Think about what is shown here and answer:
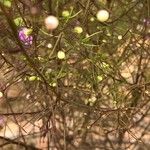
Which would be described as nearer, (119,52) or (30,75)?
(30,75)

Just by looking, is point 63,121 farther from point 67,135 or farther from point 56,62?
point 56,62

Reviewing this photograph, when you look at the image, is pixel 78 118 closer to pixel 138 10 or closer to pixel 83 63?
pixel 83 63

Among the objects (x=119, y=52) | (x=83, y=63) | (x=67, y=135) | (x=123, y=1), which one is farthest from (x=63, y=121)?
(x=123, y=1)

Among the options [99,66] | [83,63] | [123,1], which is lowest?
[99,66]

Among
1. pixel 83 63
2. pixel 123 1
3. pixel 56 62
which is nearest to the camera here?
pixel 56 62

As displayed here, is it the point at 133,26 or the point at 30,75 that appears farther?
the point at 133,26

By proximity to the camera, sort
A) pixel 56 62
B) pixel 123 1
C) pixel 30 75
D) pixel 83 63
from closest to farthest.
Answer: pixel 56 62, pixel 30 75, pixel 83 63, pixel 123 1

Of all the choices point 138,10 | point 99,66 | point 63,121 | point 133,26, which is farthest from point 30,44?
point 138,10

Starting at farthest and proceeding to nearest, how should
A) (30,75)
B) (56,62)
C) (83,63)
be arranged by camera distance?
(83,63) < (30,75) < (56,62)

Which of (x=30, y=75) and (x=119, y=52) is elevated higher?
(x=119, y=52)
